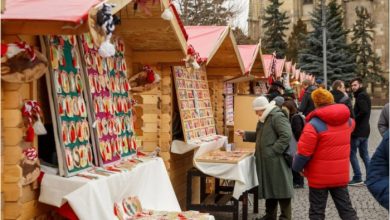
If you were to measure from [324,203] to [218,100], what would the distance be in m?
4.93

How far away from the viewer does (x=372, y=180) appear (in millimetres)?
3727

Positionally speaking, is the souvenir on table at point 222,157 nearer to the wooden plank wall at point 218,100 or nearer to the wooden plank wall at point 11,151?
the wooden plank wall at point 218,100

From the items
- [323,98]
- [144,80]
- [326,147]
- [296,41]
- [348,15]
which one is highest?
[348,15]

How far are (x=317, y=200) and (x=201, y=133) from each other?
2.66 m

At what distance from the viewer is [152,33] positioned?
6574 mm

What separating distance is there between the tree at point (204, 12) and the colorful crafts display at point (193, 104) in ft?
52.7

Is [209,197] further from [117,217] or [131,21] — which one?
[117,217]

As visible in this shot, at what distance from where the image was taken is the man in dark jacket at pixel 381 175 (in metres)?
3.67

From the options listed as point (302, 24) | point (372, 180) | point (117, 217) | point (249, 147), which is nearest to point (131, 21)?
point (117, 217)

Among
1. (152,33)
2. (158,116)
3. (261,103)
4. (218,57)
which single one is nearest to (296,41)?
(218,57)

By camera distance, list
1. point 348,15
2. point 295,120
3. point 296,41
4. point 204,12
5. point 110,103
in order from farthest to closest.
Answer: point 348,15 < point 296,41 < point 204,12 < point 295,120 < point 110,103

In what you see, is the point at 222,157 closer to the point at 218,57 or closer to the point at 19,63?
the point at 218,57

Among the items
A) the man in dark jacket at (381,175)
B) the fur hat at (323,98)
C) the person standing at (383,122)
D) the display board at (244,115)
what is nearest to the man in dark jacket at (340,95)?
the display board at (244,115)

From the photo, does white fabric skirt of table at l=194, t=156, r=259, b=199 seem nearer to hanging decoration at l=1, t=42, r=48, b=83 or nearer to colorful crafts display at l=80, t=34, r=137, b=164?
colorful crafts display at l=80, t=34, r=137, b=164
